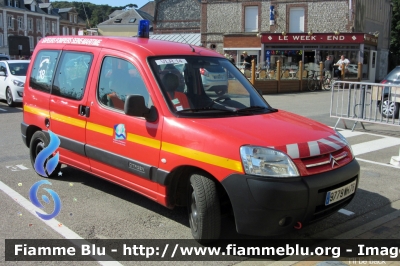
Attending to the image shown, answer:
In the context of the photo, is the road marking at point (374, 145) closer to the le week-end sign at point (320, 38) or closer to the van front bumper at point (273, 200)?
the van front bumper at point (273, 200)

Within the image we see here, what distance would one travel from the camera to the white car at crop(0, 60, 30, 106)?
15.5 m

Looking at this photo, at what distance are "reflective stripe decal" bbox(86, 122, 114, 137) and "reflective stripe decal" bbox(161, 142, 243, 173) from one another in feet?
2.79

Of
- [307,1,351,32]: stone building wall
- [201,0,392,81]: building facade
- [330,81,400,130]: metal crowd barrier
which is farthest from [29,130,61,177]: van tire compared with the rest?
[307,1,351,32]: stone building wall

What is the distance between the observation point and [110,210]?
5.28 metres

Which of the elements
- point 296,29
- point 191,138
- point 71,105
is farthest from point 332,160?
point 296,29

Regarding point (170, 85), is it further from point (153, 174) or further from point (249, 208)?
point (249, 208)

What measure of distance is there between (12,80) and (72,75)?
1115cm

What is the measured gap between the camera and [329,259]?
13.6 ft

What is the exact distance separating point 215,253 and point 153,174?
101cm

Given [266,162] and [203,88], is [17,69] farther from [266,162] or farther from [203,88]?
[266,162]

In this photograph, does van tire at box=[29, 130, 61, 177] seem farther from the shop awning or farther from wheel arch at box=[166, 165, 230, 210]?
the shop awning

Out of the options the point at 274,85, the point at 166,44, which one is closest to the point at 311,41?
the point at 274,85

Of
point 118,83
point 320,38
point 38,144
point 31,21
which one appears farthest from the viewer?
point 31,21

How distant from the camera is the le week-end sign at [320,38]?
104 ft
